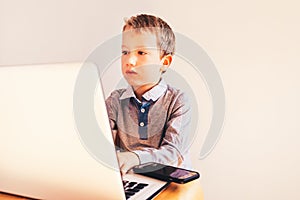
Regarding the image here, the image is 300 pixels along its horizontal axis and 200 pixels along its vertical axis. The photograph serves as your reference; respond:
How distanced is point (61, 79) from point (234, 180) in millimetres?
1184

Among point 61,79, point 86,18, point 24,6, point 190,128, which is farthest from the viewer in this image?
point 24,6

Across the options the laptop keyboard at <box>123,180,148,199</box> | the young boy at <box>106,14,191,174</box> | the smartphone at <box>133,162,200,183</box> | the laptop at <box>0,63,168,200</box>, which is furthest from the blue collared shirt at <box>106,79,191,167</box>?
the laptop at <box>0,63,168,200</box>

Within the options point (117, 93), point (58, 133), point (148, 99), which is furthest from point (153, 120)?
point (58, 133)

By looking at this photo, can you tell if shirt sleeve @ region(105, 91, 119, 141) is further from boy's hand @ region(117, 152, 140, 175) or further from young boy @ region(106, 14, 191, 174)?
boy's hand @ region(117, 152, 140, 175)

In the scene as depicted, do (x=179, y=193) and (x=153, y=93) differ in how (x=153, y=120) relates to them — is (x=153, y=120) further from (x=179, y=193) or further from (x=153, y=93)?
(x=179, y=193)

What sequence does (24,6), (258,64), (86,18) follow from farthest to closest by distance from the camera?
1. (24,6)
2. (86,18)
3. (258,64)

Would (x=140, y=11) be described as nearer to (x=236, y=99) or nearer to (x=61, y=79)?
(x=236, y=99)

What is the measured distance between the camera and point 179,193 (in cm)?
80

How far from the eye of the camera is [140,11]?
1642mm

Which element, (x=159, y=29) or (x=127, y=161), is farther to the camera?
(x=159, y=29)

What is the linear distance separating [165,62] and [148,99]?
21cm

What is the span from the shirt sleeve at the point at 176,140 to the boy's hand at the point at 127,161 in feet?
0.25

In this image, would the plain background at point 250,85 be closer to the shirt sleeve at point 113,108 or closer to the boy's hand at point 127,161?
the shirt sleeve at point 113,108

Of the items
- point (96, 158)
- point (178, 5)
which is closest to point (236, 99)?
point (178, 5)
